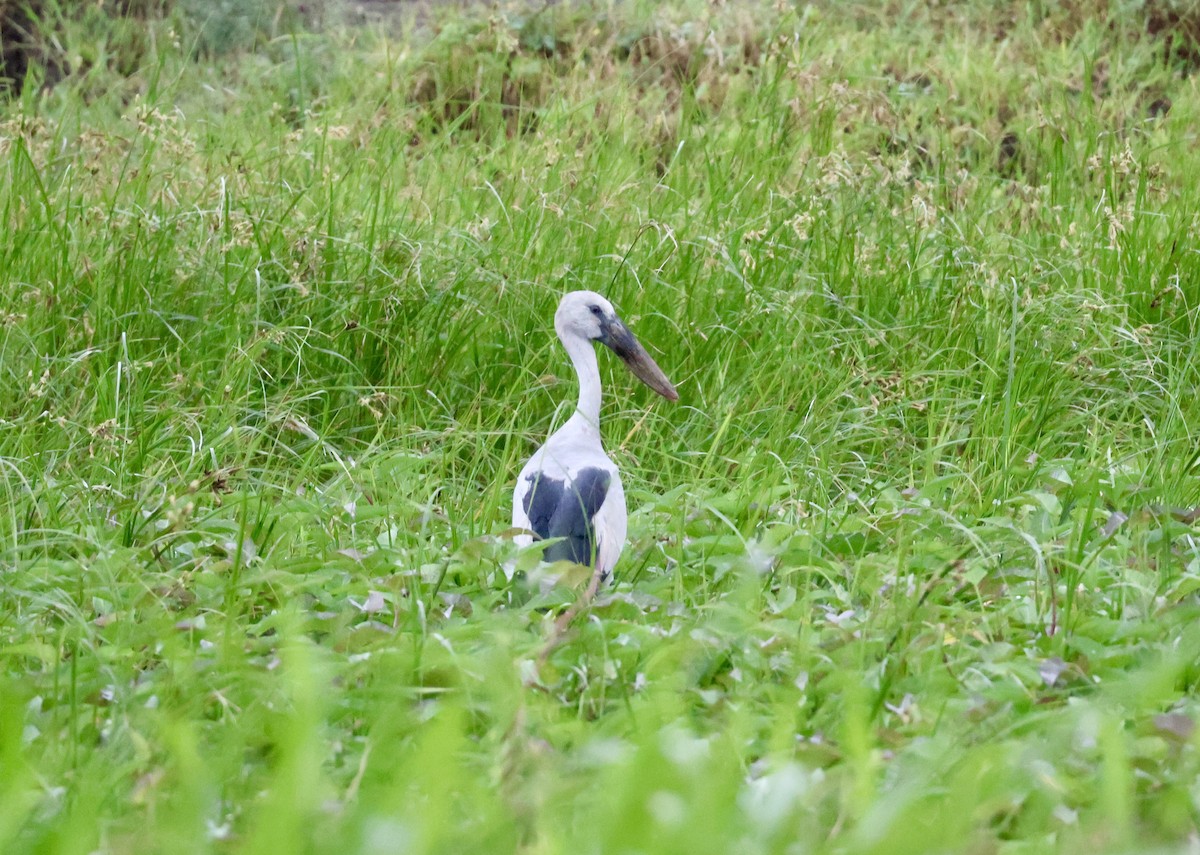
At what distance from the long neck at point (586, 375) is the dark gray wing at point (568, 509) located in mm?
332

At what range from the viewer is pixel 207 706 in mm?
2529

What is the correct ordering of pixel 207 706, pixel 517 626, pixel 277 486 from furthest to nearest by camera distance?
pixel 277 486 → pixel 517 626 → pixel 207 706

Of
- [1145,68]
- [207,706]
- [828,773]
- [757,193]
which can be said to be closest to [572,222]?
[757,193]

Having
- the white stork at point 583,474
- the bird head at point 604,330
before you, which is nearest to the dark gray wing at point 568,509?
the white stork at point 583,474

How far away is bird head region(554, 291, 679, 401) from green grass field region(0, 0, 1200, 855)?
0.64ft

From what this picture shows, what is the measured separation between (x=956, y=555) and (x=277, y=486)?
63.8 inches

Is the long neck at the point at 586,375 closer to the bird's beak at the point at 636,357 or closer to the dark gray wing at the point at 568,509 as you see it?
→ the bird's beak at the point at 636,357

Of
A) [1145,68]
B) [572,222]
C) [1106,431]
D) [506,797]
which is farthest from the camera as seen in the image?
[1145,68]

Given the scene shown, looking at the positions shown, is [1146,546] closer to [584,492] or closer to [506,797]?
[584,492]

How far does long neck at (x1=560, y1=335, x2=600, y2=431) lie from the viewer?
155 inches

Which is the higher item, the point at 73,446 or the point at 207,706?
the point at 207,706

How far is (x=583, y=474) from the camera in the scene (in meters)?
3.55

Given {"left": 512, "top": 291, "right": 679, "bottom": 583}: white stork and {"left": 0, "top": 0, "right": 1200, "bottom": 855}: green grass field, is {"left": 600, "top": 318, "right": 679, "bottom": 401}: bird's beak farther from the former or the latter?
{"left": 0, "top": 0, "right": 1200, "bottom": 855}: green grass field

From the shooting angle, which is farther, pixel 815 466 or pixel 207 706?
pixel 815 466
